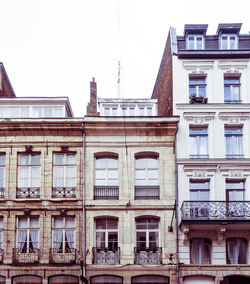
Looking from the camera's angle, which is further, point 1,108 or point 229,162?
point 1,108

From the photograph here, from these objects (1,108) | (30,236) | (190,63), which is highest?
(190,63)

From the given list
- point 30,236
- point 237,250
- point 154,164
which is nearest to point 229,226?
point 237,250

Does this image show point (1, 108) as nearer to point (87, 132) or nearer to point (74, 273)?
point (87, 132)

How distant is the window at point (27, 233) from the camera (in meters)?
28.3

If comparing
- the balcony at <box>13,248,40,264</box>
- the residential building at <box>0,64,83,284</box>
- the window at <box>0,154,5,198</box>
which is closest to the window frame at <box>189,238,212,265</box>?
the residential building at <box>0,64,83,284</box>

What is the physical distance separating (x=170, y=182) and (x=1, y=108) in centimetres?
1117

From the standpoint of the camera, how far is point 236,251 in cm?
2827

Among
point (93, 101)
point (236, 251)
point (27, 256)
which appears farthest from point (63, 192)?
point (236, 251)

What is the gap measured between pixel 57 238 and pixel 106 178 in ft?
13.7

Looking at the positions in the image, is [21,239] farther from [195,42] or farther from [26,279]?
[195,42]

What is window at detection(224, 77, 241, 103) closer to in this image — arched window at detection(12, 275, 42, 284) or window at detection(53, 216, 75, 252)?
window at detection(53, 216, 75, 252)

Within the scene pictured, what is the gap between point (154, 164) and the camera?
97.7 feet

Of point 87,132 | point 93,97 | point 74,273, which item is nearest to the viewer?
point 74,273

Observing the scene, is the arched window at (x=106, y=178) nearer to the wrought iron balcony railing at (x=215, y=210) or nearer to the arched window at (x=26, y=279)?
the wrought iron balcony railing at (x=215, y=210)
